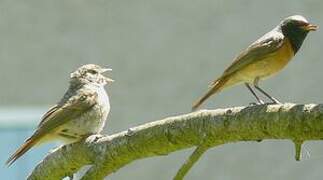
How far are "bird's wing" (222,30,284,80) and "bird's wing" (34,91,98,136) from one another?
82 centimetres

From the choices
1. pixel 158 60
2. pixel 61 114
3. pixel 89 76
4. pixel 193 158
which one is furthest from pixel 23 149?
pixel 158 60

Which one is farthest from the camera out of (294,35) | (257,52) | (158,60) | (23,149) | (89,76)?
(158,60)

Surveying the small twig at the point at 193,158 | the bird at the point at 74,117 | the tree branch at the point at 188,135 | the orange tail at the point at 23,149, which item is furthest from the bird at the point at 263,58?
the small twig at the point at 193,158

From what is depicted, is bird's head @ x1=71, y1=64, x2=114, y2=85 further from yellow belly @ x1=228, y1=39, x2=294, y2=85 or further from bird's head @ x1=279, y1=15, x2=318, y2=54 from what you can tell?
bird's head @ x1=279, y1=15, x2=318, y2=54

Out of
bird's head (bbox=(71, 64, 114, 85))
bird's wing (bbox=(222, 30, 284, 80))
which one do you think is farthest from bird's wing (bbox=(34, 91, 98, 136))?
bird's wing (bbox=(222, 30, 284, 80))

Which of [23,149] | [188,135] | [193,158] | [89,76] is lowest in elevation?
[193,158]

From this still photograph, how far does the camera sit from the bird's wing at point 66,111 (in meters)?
5.86

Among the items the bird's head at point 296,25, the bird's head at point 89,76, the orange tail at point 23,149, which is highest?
the bird's head at point 89,76

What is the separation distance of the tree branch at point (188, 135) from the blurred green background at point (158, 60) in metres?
4.74

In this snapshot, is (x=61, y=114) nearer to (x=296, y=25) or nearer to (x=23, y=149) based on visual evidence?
(x=23, y=149)

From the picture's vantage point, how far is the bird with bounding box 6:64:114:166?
5.76 m

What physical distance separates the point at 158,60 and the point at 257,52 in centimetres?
441

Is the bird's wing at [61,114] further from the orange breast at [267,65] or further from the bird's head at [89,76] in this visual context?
the orange breast at [267,65]

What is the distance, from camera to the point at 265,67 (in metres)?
→ 6.01
